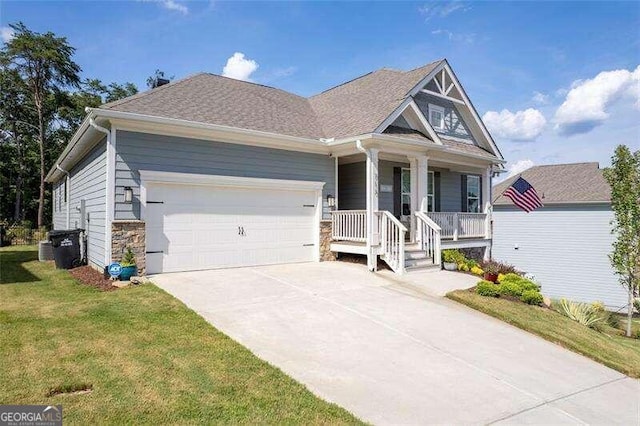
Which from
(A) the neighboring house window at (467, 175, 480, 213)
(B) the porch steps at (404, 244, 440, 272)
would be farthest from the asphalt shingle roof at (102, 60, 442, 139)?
(A) the neighboring house window at (467, 175, 480, 213)

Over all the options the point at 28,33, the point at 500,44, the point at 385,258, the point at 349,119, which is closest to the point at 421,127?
the point at 349,119

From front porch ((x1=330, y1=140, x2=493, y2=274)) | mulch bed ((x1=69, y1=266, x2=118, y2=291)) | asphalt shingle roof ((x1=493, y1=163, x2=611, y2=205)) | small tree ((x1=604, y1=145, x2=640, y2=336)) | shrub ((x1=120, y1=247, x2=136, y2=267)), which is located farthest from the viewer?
asphalt shingle roof ((x1=493, y1=163, x2=611, y2=205))

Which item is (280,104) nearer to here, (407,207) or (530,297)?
(407,207)

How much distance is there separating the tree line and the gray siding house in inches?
737

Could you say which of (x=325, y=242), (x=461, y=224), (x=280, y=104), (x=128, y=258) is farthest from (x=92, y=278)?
(x=461, y=224)

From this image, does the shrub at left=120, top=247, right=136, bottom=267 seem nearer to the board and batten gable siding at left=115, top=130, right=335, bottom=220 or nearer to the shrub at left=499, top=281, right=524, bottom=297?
the board and batten gable siding at left=115, top=130, right=335, bottom=220

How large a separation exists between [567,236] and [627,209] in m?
10.0

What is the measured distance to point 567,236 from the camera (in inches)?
764

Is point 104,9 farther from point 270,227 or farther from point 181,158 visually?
point 270,227

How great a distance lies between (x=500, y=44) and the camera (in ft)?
41.2

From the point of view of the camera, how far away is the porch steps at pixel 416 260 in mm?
10859

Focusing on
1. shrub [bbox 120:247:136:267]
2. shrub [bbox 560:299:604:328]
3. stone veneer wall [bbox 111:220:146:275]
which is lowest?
shrub [bbox 560:299:604:328]

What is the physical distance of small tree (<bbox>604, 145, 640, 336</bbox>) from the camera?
10.3m

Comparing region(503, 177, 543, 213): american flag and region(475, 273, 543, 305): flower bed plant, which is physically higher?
region(503, 177, 543, 213): american flag
